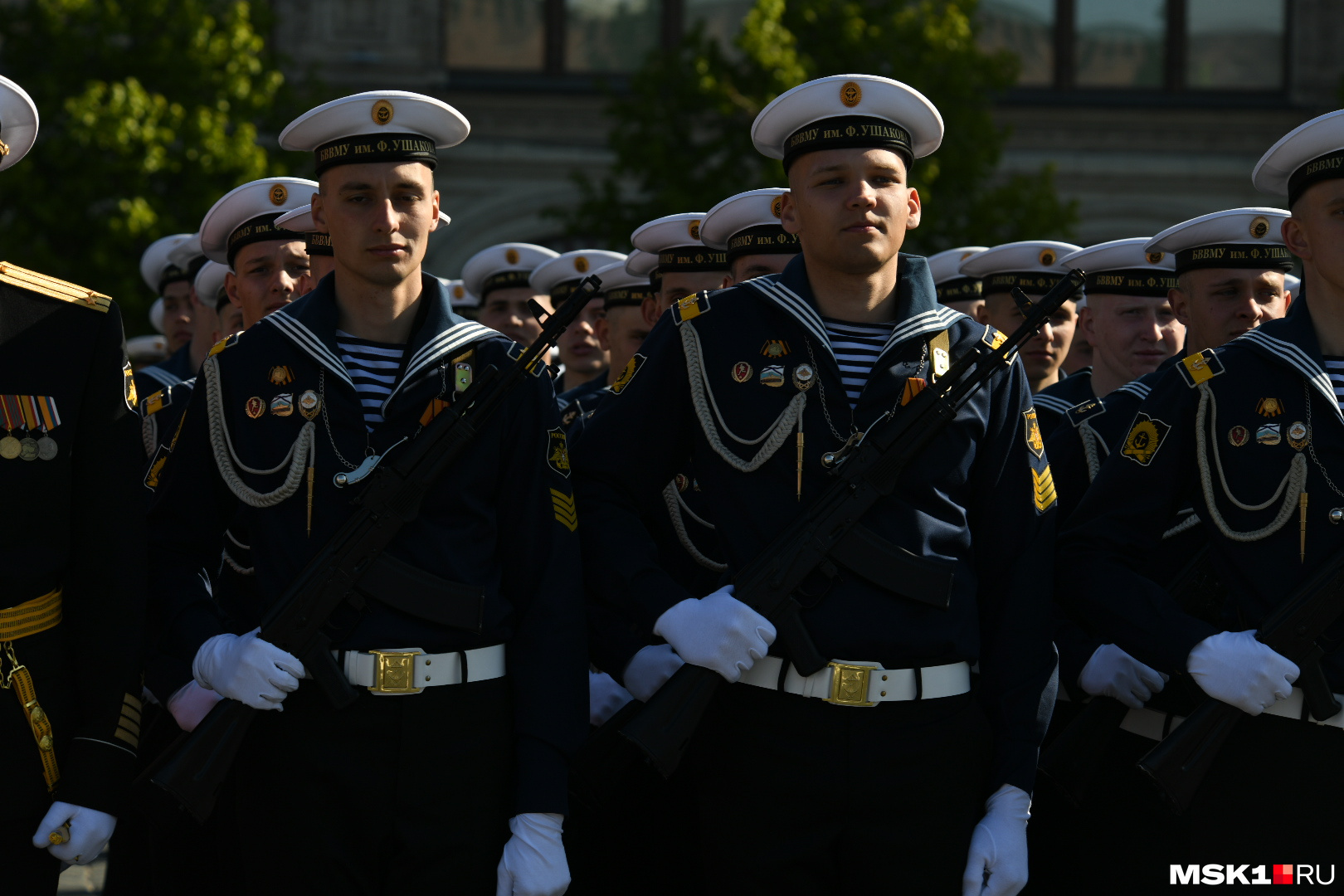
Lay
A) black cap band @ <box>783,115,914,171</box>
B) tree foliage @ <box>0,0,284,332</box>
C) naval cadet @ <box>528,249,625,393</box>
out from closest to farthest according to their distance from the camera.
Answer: black cap band @ <box>783,115,914,171</box> → naval cadet @ <box>528,249,625,393</box> → tree foliage @ <box>0,0,284,332</box>

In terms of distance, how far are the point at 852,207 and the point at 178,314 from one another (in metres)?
5.14

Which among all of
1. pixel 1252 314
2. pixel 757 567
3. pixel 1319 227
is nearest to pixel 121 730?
pixel 757 567

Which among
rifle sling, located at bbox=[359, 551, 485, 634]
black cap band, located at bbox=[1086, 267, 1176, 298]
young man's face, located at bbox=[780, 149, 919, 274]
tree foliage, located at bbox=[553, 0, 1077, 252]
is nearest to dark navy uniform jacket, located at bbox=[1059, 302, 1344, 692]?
young man's face, located at bbox=[780, 149, 919, 274]

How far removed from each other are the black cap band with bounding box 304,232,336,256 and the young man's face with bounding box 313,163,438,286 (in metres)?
1.52

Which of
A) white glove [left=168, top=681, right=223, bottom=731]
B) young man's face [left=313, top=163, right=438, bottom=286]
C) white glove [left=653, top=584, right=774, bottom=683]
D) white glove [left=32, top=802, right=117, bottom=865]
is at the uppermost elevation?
young man's face [left=313, top=163, right=438, bottom=286]

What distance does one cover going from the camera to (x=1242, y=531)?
348 cm

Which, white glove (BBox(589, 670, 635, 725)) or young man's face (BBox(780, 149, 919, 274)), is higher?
young man's face (BBox(780, 149, 919, 274))

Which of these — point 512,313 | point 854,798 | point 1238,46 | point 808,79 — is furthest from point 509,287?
point 1238,46

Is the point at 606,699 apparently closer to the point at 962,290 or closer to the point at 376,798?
the point at 376,798

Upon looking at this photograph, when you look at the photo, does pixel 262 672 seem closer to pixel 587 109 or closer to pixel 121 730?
pixel 121 730

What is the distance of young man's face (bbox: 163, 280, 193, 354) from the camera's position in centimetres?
769

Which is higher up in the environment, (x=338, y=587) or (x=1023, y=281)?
(x=1023, y=281)

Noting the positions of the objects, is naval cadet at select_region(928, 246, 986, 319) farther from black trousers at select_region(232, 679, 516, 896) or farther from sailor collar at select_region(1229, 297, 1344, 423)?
black trousers at select_region(232, 679, 516, 896)

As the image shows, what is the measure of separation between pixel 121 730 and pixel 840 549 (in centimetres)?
161
